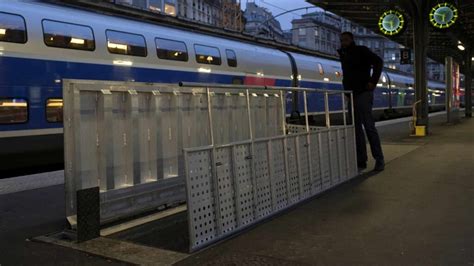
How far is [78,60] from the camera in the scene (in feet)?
30.8

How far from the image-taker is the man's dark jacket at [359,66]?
28.4ft

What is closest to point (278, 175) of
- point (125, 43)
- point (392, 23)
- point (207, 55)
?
point (125, 43)

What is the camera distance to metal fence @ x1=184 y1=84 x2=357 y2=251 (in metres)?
4.91

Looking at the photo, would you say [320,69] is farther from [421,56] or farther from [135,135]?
[135,135]

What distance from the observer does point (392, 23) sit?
14.9 meters

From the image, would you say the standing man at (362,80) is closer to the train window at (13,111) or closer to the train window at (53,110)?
the train window at (53,110)

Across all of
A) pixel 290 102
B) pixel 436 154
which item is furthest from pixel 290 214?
pixel 290 102

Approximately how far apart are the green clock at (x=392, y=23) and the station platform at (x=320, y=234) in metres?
7.90

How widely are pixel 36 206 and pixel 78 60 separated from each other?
3.56 m

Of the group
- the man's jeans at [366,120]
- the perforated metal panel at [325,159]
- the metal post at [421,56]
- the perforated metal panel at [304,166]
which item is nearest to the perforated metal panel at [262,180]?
the perforated metal panel at [304,166]

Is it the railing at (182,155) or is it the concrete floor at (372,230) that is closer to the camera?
the concrete floor at (372,230)

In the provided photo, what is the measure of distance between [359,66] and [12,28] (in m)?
5.62

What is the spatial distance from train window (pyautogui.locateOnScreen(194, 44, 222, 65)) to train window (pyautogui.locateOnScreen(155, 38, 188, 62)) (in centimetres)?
48

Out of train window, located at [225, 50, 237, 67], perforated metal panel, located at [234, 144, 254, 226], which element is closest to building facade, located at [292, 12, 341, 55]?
train window, located at [225, 50, 237, 67]
